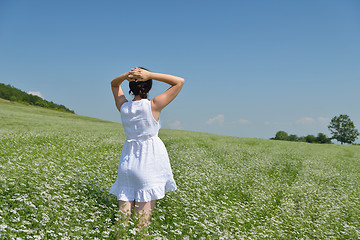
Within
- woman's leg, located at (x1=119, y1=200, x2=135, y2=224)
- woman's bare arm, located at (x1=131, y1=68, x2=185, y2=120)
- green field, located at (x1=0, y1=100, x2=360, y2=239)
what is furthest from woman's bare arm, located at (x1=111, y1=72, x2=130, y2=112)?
green field, located at (x1=0, y1=100, x2=360, y2=239)

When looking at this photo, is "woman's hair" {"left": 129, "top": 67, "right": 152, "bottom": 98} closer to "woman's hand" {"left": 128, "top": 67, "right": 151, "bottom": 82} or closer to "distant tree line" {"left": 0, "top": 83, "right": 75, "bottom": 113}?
"woman's hand" {"left": 128, "top": 67, "right": 151, "bottom": 82}

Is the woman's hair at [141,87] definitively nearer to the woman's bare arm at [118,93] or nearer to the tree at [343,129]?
the woman's bare arm at [118,93]

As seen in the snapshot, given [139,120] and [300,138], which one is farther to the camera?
[300,138]

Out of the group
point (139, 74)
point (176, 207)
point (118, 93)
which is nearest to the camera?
point (139, 74)

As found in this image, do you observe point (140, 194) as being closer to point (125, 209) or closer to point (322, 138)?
point (125, 209)

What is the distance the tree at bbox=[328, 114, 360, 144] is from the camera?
86.6 metres

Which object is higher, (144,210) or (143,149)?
(143,149)

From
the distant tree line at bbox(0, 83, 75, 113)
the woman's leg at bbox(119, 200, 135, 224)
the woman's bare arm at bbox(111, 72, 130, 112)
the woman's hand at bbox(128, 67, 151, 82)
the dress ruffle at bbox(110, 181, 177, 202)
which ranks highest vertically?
the distant tree line at bbox(0, 83, 75, 113)

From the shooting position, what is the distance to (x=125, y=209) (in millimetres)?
4742

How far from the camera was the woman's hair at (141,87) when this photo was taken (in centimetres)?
474

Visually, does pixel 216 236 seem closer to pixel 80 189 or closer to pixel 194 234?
pixel 194 234

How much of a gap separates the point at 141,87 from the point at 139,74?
0.32 metres

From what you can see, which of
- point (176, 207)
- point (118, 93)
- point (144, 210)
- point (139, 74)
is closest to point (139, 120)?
point (139, 74)

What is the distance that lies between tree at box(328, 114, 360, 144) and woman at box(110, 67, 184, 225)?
98837mm
